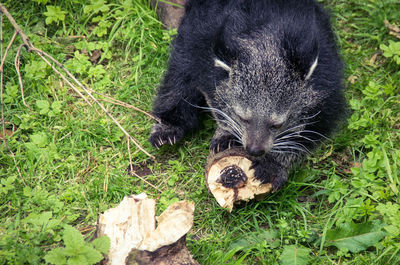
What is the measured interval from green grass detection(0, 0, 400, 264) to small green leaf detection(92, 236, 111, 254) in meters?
0.44

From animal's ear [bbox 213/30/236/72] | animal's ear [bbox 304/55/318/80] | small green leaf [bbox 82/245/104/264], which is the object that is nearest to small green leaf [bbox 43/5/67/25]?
animal's ear [bbox 213/30/236/72]

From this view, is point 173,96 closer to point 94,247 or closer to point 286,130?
point 286,130

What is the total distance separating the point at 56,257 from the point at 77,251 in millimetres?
123

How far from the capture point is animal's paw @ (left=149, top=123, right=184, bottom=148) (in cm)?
419

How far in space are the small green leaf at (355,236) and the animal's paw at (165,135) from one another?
1521mm

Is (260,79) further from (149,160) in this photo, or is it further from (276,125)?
(149,160)

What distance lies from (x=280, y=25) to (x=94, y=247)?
202cm

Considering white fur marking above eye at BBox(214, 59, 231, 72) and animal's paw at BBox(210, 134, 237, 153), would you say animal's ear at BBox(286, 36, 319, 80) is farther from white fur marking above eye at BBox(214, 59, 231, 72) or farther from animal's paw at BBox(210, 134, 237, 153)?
animal's paw at BBox(210, 134, 237, 153)

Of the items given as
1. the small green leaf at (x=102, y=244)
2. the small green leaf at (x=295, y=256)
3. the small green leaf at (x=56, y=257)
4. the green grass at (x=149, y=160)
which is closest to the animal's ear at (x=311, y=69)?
the green grass at (x=149, y=160)

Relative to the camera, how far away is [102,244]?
2891mm

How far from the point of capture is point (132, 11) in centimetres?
493

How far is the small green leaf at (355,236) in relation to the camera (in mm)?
3404

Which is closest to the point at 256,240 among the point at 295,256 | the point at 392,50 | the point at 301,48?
the point at 295,256

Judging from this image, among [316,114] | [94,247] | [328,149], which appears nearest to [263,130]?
[316,114]
